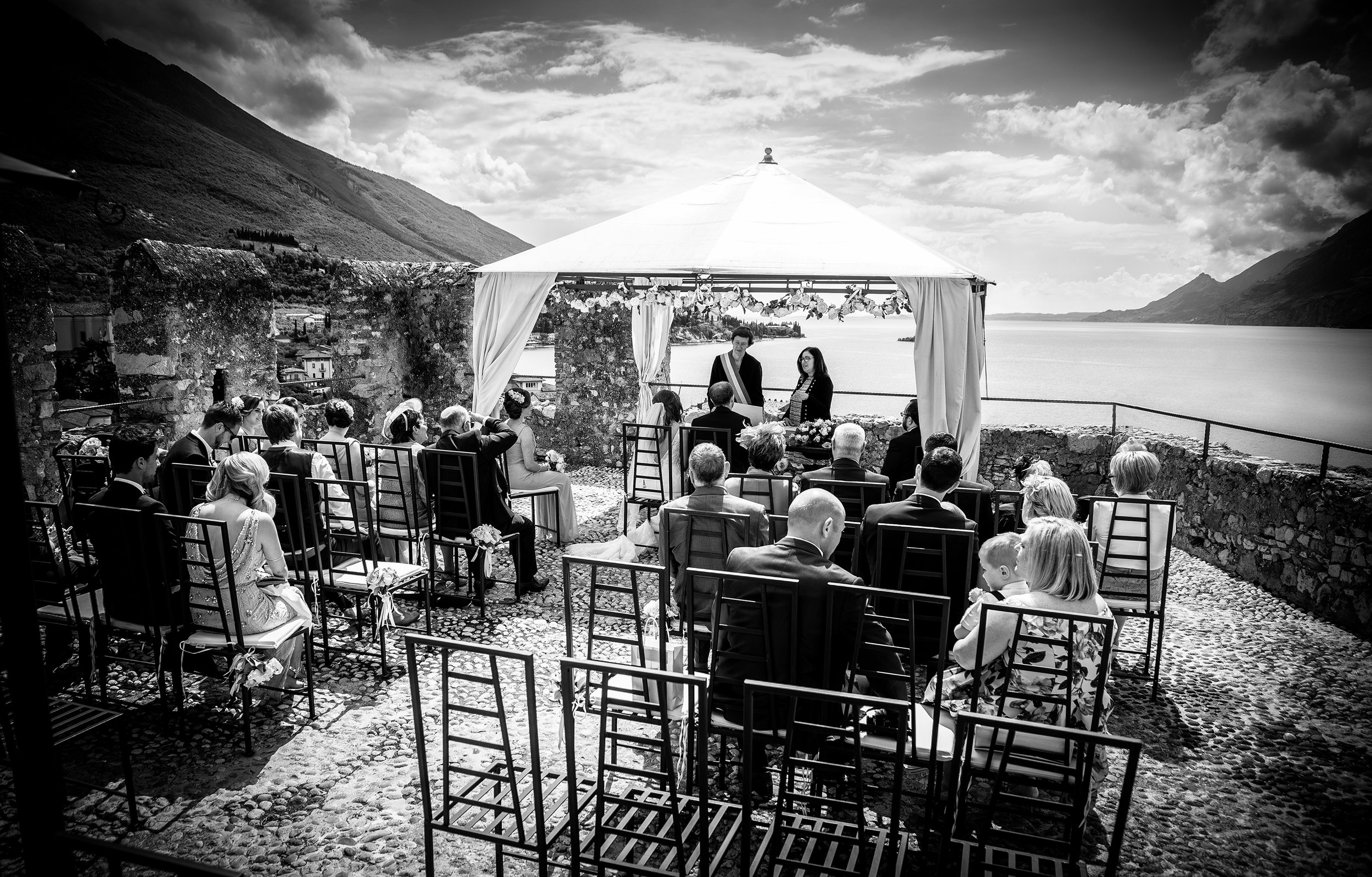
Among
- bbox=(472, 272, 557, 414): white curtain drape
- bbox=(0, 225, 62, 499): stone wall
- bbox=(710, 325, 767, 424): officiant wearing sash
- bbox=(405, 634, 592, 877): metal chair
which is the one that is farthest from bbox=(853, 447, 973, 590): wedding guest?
bbox=(0, 225, 62, 499): stone wall

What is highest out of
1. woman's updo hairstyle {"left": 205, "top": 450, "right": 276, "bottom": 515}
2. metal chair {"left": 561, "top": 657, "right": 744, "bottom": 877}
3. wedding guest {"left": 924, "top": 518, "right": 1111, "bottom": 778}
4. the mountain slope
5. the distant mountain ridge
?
the mountain slope

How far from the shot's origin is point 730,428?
6.70 meters

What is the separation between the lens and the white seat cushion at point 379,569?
466 centimetres

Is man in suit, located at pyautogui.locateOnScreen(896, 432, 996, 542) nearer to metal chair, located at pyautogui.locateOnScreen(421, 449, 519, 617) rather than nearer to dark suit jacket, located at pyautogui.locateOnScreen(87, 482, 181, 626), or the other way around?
metal chair, located at pyautogui.locateOnScreen(421, 449, 519, 617)

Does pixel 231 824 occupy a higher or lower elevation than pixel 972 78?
lower

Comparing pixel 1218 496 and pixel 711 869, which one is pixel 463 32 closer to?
pixel 1218 496

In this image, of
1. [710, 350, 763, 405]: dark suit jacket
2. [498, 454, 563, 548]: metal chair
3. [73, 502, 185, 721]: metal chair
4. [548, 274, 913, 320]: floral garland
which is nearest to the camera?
[73, 502, 185, 721]: metal chair

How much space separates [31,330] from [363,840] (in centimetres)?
567

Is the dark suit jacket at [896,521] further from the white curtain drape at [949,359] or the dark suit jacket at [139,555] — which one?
the dark suit jacket at [139,555]

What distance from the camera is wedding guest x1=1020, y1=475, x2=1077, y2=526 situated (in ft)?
13.9

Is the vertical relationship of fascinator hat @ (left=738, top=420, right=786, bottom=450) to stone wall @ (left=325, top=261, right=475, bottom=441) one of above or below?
below

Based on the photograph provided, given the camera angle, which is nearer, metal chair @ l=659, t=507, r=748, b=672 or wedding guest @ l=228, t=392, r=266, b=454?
metal chair @ l=659, t=507, r=748, b=672

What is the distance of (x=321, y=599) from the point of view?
15.2 feet

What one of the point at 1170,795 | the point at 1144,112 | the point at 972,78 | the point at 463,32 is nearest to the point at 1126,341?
the point at 1144,112
